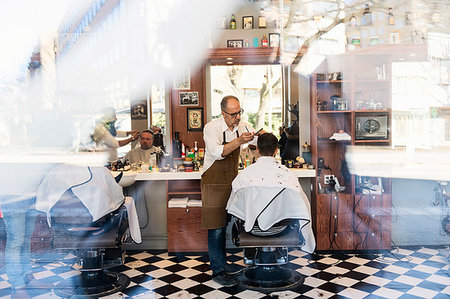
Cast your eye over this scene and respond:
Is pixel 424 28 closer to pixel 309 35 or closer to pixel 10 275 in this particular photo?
pixel 309 35

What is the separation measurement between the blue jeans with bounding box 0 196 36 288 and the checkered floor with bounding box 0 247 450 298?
0.06m

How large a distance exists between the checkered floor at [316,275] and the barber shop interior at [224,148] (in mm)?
15

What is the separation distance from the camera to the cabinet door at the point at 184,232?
112 inches

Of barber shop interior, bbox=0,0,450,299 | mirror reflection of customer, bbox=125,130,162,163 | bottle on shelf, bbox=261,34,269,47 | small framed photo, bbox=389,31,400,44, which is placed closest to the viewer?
barber shop interior, bbox=0,0,450,299

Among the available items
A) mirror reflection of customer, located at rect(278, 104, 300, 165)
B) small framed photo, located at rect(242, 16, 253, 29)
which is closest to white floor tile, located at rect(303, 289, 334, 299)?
mirror reflection of customer, located at rect(278, 104, 300, 165)

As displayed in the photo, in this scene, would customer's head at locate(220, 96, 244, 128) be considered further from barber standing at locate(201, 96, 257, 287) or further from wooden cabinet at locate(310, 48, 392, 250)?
wooden cabinet at locate(310, 48, 392, 250)

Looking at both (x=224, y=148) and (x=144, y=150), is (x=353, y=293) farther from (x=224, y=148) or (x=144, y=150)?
(x=144, y=150)

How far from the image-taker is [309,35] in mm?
1579

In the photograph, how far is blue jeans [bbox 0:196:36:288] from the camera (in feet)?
5.21

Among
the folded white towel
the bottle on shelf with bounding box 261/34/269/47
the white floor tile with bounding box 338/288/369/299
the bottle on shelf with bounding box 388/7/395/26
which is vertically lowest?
the white floor tile with bounding box 338/288/369/299

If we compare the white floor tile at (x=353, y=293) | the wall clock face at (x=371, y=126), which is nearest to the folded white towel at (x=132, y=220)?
the white floor tile at (x=353, y=293)

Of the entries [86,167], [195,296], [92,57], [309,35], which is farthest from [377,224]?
[92,57]

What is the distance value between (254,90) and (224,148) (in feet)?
2.29

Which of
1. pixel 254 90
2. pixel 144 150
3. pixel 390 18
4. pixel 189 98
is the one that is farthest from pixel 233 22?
pixel 390 18
